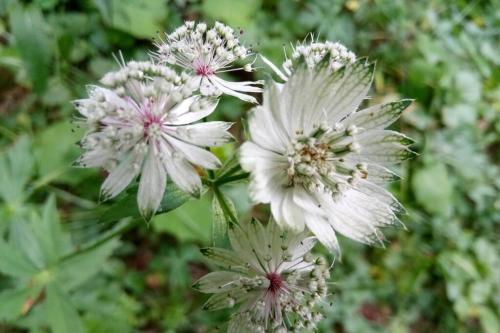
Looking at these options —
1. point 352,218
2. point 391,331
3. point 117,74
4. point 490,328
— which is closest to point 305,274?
point 352,218

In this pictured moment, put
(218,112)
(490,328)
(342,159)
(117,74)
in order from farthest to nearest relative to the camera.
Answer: (490,328)
(218,112)
(342,159)
(117,74)

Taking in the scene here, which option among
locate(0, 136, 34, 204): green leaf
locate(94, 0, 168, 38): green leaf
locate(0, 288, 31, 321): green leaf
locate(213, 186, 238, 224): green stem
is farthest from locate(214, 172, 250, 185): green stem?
locate(94, 0, 168, 38): green leaf

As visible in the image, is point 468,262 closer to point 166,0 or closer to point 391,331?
point 391,331

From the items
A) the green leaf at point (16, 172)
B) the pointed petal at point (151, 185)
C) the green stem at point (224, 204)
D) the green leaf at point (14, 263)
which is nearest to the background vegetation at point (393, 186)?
the green leaf at point (16, 172)

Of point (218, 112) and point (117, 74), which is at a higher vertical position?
point (218, 112)

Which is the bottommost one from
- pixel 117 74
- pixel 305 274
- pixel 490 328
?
pixel 490 328

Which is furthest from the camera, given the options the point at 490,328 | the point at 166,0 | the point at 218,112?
the point at 490,328

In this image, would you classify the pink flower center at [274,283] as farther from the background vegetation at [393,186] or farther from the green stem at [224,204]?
the background vegetation at [393,186]

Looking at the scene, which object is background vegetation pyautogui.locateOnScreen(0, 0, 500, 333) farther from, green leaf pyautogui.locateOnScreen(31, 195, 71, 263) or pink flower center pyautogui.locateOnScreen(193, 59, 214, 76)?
pink flower center pyautogui.locateOnScreen(193, 59, 214, 76)

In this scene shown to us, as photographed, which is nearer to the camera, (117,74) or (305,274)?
(117,74)
